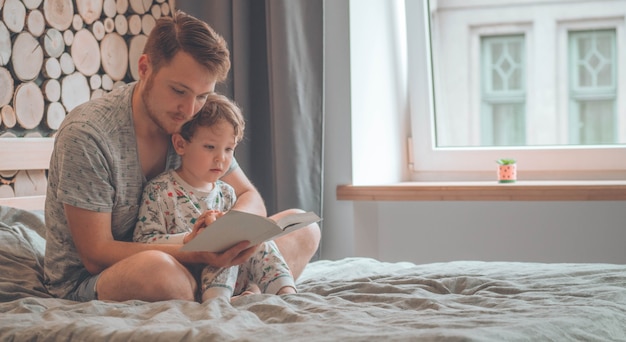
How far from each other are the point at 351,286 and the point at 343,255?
1.15 meters

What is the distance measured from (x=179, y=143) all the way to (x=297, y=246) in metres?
0.41

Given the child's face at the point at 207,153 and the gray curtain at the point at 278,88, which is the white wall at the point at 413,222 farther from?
the child's face at the point at 207,153

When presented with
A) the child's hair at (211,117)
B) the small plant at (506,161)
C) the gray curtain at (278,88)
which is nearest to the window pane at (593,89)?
the small plant at (506,161)

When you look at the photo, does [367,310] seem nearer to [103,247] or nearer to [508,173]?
[103,247]

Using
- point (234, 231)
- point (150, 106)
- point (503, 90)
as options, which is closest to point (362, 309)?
point (234, 231)

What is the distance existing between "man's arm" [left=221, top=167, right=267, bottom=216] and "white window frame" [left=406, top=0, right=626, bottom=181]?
3.69 feet

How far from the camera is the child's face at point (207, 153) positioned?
1944mm

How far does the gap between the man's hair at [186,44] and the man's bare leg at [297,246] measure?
0.46m

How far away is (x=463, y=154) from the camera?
3104 mm

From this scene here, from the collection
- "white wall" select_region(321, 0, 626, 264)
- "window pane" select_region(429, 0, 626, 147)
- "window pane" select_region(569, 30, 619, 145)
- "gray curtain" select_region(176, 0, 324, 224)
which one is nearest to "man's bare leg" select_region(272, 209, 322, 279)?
"gray curtain" select_region(176, 0, 324, 224)

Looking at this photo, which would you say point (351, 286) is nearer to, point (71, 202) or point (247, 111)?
point (71, 202)

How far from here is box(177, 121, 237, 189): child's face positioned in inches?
76.5

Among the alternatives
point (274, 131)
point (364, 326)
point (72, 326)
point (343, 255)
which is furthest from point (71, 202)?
point (343, 255)

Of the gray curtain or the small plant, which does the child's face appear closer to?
the gray curtain
